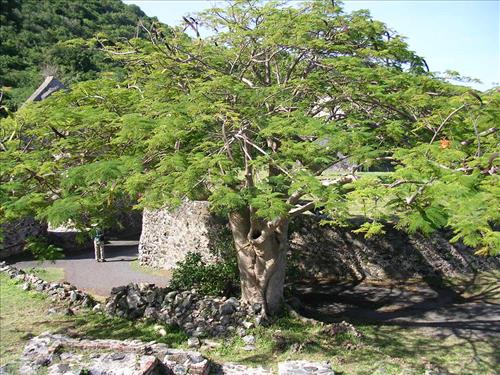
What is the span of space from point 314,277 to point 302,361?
277 inches

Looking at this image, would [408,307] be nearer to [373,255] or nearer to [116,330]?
[373,255]

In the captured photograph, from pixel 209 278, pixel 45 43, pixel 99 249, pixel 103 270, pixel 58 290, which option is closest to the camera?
pixel 58 290

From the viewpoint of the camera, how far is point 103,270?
1606 cm

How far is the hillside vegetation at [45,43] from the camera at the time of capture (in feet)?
123

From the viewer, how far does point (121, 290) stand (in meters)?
12.3

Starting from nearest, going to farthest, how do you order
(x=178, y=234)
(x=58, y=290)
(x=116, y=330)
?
(x=116, y=330) → (x=58, y=290) → (x=178, y=234)

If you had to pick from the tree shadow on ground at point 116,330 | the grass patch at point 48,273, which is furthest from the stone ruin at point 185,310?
the grass patch at point 48,273

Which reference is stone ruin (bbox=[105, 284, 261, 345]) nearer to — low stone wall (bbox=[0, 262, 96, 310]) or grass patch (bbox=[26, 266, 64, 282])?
low stone wall (bbox=[0, 262, 96, 310])

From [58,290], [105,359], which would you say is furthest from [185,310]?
[58,290]

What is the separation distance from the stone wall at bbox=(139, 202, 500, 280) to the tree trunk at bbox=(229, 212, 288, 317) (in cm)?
317

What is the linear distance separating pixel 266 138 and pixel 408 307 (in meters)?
6.27

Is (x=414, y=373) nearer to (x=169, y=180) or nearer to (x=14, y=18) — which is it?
(x=169, y=180)

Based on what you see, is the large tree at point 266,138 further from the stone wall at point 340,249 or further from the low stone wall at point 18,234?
the low stone wall at point 18,234

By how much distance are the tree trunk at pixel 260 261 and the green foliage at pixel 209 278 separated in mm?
1570
